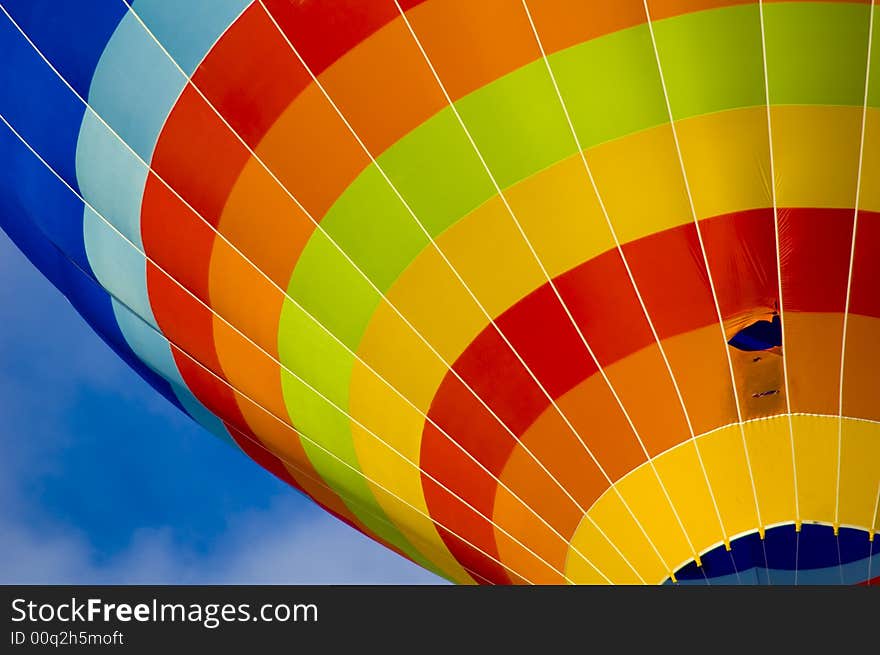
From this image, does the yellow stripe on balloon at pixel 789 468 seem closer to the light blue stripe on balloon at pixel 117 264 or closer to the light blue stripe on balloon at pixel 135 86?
the light blue stripe on balloon at pixel 135 86

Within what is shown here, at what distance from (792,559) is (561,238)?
1473mm

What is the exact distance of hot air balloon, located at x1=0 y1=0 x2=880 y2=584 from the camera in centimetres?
374

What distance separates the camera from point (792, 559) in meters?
3.95

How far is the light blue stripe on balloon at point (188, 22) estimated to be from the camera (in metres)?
4.12

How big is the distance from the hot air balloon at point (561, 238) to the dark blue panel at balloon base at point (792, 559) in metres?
0.01

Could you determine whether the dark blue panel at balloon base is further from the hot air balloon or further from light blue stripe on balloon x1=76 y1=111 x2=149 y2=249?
light blue stripe on balloon x1=76 y1=111 x2=149 y2=249

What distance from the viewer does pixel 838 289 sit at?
374 cm

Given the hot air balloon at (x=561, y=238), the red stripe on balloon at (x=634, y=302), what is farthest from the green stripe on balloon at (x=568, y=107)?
the red stripe on balloon at (x=634, y=302)

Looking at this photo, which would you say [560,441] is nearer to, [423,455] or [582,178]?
[423,455]

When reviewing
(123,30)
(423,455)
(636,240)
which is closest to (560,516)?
(423,455)

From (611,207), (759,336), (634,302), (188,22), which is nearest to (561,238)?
(611,207)

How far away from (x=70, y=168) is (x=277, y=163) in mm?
1227

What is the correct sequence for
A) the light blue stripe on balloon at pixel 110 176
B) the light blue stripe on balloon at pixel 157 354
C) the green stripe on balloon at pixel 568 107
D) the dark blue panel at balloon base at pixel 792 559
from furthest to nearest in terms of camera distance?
the light blue stripe on balloon at pixel 157 354, the light blue stripe on balloon at pixel 110 176, the dark blue panel at balloon base at pixel 792 559, the green stripe on balloon at pixel 568 107

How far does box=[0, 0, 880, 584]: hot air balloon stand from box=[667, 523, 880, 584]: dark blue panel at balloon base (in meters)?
0.01
